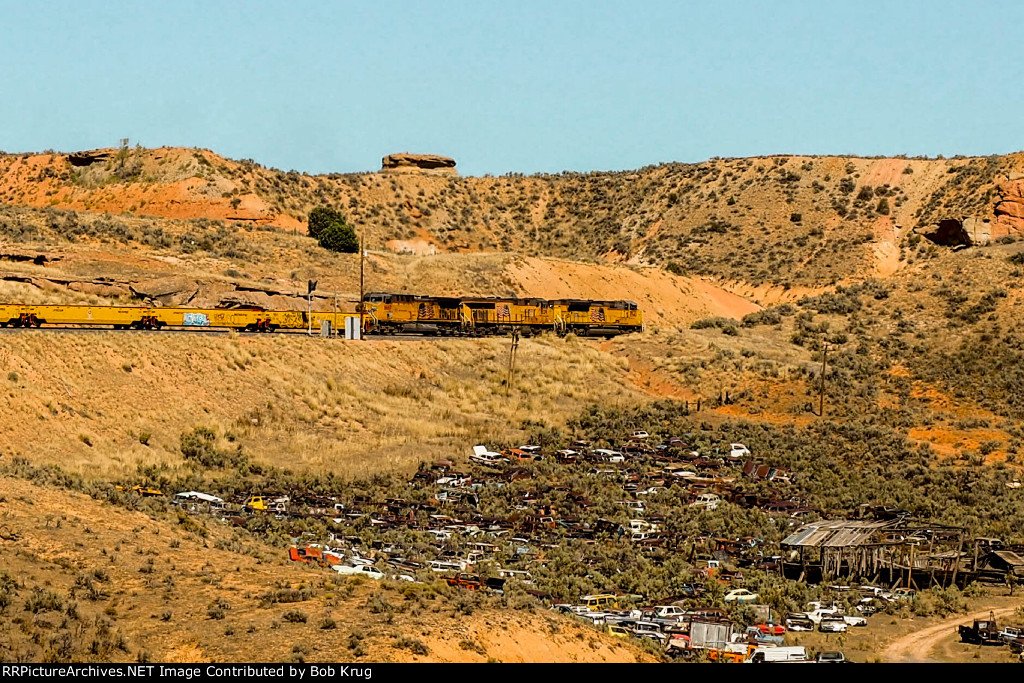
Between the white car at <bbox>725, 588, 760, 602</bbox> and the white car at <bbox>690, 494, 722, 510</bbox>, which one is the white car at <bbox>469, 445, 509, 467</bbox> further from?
the white car at <bbox>725, 588, 760, 602</bbox>

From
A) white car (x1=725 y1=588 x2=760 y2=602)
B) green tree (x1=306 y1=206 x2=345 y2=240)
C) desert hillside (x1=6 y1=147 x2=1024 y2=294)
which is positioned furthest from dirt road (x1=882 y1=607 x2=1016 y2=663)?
green tree (x1=306 y1=206 x2=345 y2=240)

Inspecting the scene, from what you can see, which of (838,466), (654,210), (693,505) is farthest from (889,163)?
(693,505)

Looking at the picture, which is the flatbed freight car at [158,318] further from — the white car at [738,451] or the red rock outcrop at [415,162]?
the red rock outcrop at [415,162]

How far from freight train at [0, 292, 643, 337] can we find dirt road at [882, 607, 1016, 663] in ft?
Answer: 126

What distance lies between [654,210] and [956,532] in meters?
89.1

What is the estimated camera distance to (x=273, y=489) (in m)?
44.3

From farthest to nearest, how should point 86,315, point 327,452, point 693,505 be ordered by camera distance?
1. point 86,315
2. point 327,452
3. point 693,505

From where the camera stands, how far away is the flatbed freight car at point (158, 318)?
56.0m

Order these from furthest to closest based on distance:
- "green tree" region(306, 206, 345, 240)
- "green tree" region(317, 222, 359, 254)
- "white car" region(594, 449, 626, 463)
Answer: "green tree" region(306, 206, 345, 240) < "green tree" region(317, 222, 359, 254) < "white car" region(594, 449, 626, 463)

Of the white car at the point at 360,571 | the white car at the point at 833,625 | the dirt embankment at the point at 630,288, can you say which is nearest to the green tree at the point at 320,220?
the dirt embankment at the point at 630,288

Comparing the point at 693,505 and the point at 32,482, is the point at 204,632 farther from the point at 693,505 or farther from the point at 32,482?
the point at 693,505

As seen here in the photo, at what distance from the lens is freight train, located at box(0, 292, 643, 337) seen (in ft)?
190

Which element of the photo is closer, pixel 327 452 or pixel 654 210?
pixel 327 452

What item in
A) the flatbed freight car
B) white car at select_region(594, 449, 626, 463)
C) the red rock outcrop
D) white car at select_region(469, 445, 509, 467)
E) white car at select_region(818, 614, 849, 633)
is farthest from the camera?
the red rock outcrop
